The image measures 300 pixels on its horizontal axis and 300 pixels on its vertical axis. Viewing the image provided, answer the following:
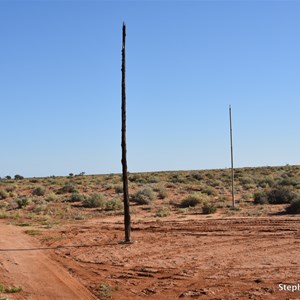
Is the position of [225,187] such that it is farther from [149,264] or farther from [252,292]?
[252,292]

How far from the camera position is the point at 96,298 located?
385 inches

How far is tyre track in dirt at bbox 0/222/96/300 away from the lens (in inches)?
397

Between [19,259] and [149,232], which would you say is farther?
[149,232]

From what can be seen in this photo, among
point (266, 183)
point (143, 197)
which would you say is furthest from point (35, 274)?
point (266, 183)

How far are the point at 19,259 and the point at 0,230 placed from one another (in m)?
8.04

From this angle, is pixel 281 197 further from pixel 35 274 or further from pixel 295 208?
pixel 35 274

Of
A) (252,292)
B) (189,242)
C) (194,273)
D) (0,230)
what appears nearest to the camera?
(252,292)

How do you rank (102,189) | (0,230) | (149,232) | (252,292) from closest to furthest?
(252,292) → (149,232) → (0,230) → (102,189)

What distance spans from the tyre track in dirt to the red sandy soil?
0.02m

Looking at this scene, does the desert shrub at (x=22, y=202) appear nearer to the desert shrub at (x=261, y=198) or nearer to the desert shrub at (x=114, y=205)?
the desert shrub at (x=114, y=205)

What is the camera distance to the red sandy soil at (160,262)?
10180 millimetres

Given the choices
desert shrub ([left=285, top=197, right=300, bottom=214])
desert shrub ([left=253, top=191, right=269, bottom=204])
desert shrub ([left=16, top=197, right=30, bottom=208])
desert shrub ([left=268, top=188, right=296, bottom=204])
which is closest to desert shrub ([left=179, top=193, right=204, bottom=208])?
desert shrub ([left=253, top=191, right=269, bottom=204])

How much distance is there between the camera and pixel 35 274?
476 inches

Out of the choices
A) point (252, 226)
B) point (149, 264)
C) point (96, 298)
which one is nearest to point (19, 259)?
point (149, 264)
